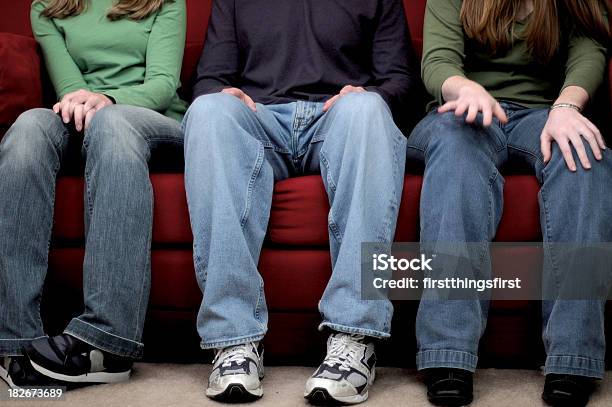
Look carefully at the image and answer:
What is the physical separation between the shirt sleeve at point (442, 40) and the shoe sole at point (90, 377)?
2.62 ft

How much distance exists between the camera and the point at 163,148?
1480mm

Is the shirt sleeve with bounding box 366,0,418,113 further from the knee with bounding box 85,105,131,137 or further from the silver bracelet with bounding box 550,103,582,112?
the knee with bounding box 85,105,131,137

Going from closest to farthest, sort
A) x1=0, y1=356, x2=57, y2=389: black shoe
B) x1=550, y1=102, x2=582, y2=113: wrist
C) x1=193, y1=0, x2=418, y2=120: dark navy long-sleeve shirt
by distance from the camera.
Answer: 1. x1=0, y1=356, x2=57, y2=389: black shoe
2. x1=550, y1=102, x2=582, y2=113: wrist
3. x1=193, y1=0, x2=418, y2=120: dark navy long-sleeve shirt

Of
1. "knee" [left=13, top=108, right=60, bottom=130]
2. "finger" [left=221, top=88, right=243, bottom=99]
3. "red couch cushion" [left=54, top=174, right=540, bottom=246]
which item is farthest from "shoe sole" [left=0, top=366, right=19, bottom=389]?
"finger" [left=221, top=88, right=243, bottom=99]

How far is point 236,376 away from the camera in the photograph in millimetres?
1173

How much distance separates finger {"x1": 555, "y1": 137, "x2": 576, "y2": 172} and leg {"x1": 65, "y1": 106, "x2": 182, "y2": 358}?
0.72 m

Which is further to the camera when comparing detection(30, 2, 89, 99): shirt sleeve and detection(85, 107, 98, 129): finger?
detection(30, 2, 89, 99): shirt sleeve

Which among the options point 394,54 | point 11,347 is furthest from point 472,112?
point 11,347

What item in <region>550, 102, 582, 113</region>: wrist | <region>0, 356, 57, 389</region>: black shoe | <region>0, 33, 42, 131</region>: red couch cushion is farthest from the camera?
<region>0, 33, 42, 131</region>: red couch cushion

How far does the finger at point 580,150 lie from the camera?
47.8 inches

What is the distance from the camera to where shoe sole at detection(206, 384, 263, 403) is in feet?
3.84

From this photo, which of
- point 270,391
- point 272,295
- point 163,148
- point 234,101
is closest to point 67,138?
point 163,148

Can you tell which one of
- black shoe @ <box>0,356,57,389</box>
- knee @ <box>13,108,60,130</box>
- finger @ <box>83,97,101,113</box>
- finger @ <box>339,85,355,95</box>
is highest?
finger @ <box>339,85,355,95</box>

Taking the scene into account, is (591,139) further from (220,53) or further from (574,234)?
(220,53)
